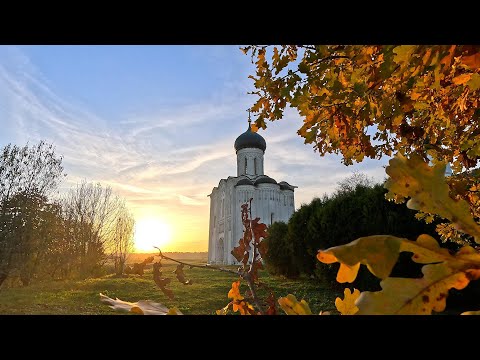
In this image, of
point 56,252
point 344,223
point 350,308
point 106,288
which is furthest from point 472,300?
point 56,252

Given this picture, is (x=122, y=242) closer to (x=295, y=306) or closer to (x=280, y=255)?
(x=280, y=255)

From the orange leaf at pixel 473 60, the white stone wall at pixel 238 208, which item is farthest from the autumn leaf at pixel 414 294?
the white stone wall at pixel 238 208

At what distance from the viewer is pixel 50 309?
9945 millimetres

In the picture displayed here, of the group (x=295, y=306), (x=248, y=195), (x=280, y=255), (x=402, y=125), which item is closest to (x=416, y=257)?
(x=295, y=306)

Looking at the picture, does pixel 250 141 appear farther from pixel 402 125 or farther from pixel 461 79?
pixel 461 79

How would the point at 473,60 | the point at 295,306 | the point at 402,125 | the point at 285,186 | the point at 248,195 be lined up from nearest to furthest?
the point at 295,306 < the point at 473,60 < the point at 402,125 < the point at 248,195 < the point at 285,186

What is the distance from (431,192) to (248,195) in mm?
33948

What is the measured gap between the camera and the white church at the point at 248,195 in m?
34.5

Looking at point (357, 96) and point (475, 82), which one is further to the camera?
point (357, 96)

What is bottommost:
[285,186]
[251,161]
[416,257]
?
[416,257]

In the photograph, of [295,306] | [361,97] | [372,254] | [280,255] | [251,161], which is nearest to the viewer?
[372,254]

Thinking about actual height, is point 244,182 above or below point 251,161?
below

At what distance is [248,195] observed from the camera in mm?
34469
